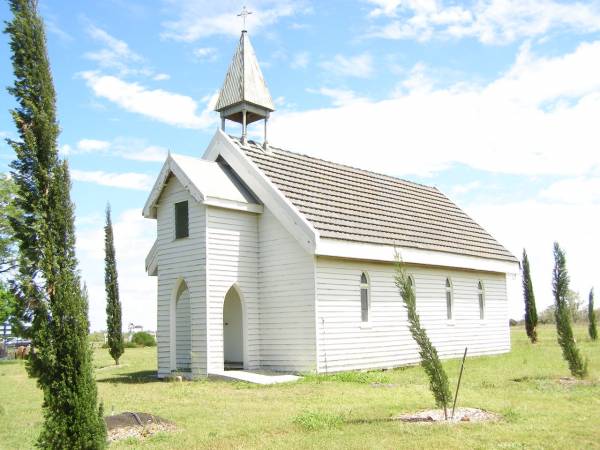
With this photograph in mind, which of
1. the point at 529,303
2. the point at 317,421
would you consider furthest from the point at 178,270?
the point at 529,303

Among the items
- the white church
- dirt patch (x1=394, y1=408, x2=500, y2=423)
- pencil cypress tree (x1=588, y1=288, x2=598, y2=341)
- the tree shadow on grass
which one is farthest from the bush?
Answer: dirt patch (x1=394, y1=408, x2=500, y2=423)

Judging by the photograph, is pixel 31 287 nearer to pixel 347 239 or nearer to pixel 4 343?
pixel 347 239

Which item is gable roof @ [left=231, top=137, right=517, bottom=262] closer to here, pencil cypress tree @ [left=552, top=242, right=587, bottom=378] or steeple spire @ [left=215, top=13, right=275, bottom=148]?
steeple spire @ [left=215, top=13, right=275, bottom=148]

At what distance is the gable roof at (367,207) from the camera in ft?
74.9

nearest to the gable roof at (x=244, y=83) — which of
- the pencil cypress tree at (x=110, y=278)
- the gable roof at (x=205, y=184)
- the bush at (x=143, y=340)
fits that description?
the gable roof at (x=205, y=184)

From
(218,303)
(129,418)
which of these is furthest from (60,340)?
(218,303)

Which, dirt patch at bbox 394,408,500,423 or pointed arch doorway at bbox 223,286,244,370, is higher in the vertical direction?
pointed arch doorway at bbox 223,286,244,370

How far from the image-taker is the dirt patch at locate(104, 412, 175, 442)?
38.5 ft

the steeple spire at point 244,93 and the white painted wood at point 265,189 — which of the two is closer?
the white painted wood at point 265,189

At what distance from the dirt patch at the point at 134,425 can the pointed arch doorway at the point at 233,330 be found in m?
11.3

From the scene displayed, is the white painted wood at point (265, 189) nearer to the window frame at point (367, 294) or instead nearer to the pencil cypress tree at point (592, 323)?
the window frame at point (367, 294)

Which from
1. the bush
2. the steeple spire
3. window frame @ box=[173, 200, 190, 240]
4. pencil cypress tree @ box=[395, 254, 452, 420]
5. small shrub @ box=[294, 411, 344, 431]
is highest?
the steeple spire

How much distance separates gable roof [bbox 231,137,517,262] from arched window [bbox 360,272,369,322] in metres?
1.40

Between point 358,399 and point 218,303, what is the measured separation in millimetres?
6900
